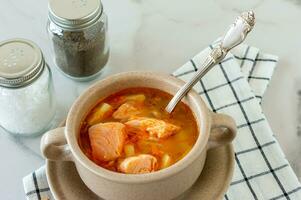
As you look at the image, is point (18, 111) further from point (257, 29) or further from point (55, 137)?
point (257, 29)

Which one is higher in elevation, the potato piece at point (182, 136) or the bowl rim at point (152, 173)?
the bowl rim at point (152, 173)

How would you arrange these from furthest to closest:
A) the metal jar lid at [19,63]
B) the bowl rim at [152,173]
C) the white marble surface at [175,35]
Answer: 1. the white marble surface at [175,35]
2. the metal jar lid at [19,63]
3. the bowl rim at [152,173]

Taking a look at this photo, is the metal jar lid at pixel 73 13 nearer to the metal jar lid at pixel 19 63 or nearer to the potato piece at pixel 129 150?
the metal jar lid at pixel 19 63

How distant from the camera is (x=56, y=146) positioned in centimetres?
83

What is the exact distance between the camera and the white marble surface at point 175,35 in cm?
102

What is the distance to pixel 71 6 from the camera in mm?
958

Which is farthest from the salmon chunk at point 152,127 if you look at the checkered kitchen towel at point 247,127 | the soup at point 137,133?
the checkered kitchen towel at point 247,127

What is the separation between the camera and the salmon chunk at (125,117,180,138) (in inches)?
32.3

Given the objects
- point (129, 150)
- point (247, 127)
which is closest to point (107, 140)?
point (129, 150)

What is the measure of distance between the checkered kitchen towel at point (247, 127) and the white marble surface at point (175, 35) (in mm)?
34

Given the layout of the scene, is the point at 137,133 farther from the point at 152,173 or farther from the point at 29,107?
the point at 29,107

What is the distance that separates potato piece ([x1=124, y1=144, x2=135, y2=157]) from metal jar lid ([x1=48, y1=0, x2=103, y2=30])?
9.1 inches

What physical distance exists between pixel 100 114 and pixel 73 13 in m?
0.18

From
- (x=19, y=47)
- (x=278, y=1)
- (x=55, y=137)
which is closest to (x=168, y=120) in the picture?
(x=55, y=137)
